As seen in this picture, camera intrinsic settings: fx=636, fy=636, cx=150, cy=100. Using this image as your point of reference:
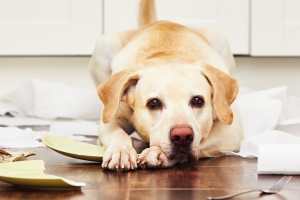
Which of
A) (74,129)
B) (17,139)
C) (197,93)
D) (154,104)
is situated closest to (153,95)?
(154,104)

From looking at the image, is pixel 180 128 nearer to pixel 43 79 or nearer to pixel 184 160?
pixel 184 160

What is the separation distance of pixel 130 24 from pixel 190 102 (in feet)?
5.76

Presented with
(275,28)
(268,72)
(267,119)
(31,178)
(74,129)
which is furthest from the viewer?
(268,72)

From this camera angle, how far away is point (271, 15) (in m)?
3.60

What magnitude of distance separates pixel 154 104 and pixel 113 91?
159 mm

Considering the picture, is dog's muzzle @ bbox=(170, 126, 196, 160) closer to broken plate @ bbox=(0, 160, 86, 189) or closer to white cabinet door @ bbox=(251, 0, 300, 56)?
broken plate @ bbox=(0, 160, 86, 189)

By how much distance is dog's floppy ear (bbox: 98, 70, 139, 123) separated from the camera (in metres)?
2.08

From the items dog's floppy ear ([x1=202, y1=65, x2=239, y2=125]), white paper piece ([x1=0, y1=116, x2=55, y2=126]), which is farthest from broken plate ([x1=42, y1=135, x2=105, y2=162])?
white paper piece ([x1=0, y1=116, x2=55, y2=126])

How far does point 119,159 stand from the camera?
1904 mm

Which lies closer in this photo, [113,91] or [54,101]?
[113,91]

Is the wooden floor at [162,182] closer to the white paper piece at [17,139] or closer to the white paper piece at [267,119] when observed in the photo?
the white paper piece at [267,119]

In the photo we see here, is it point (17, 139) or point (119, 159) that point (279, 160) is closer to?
point (119, 159)

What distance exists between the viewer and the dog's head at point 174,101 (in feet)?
6.22

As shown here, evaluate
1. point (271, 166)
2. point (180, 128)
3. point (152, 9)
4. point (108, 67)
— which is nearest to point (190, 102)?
point (180, 128)
